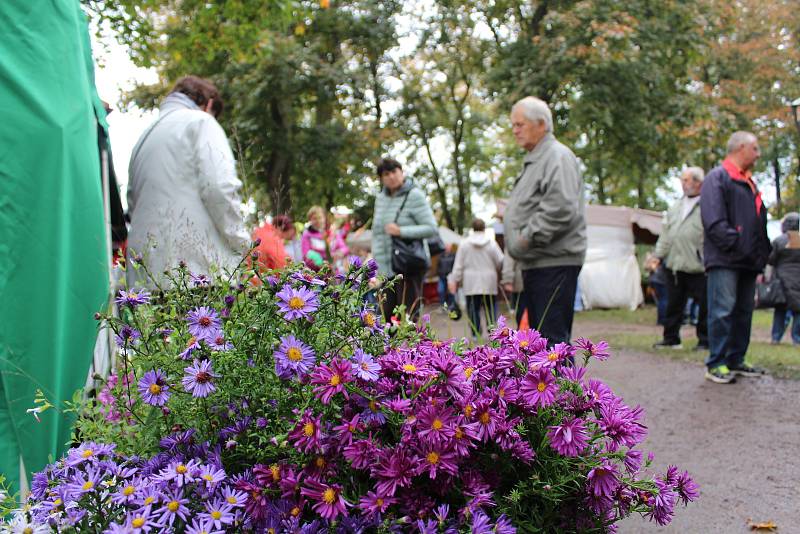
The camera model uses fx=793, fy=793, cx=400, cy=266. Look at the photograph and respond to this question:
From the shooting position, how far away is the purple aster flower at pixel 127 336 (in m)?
2.00

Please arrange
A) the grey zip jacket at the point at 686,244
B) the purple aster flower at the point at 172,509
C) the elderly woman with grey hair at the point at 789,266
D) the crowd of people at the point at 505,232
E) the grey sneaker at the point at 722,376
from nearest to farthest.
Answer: the purple aster flower at the point at 172,509 → the crowd of people at the point at 505,232 → the grey sneaker at the point at 722,376 → the grey zip jacket at the point at 686,244 → the elderly woman with grey hair at the point at 789,266

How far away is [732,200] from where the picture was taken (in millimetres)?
6453

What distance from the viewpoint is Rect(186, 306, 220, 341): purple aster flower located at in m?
1.94

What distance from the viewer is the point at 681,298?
30.9 ft

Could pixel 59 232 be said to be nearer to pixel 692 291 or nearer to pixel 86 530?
pixel 86 530

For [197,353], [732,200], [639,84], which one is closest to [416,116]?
[639,84]

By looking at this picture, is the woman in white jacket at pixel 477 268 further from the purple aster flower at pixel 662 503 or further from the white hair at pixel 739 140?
the purple aster flower at pixel 662 503

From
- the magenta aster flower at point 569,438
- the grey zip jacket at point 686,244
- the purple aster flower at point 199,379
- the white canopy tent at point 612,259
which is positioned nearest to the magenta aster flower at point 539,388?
the magenta aster flower at point 569,438

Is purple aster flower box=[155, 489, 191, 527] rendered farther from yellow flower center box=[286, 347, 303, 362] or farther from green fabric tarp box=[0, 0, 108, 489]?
green fabric tarp box=[0, 0, 108, 489]

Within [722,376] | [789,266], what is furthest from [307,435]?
[789,266]

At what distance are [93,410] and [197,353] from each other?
492 mm

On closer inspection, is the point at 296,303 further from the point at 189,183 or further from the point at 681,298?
the point at 681,298

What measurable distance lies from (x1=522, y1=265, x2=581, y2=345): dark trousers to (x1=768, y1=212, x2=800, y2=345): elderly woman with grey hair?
728 cm

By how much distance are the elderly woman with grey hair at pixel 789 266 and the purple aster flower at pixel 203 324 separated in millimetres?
10465
